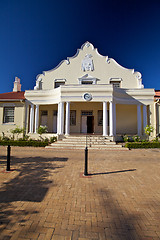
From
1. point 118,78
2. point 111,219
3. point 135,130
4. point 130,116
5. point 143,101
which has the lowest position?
point 111,219

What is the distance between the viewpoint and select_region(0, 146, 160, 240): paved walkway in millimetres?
2145

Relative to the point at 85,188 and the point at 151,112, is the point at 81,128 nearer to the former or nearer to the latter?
the point at 151,112

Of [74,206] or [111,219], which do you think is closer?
[111,219]

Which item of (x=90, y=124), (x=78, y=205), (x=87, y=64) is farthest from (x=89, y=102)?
(x=78, y=205)

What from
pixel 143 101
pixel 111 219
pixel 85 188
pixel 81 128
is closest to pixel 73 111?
pixel 81 128

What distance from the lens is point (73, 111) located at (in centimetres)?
1623

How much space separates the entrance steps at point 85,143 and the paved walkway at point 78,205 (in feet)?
17.9

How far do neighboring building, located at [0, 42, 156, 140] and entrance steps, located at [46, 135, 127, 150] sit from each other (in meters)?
2.87

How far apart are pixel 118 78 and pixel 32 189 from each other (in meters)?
16.0

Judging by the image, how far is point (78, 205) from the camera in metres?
2.89

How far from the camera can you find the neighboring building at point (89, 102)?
1411cm

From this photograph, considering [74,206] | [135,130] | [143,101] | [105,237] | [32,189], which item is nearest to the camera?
[105,237]

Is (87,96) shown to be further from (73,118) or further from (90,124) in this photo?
(90,124)

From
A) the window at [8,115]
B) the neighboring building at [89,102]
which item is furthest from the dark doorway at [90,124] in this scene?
the window at [8,115]
